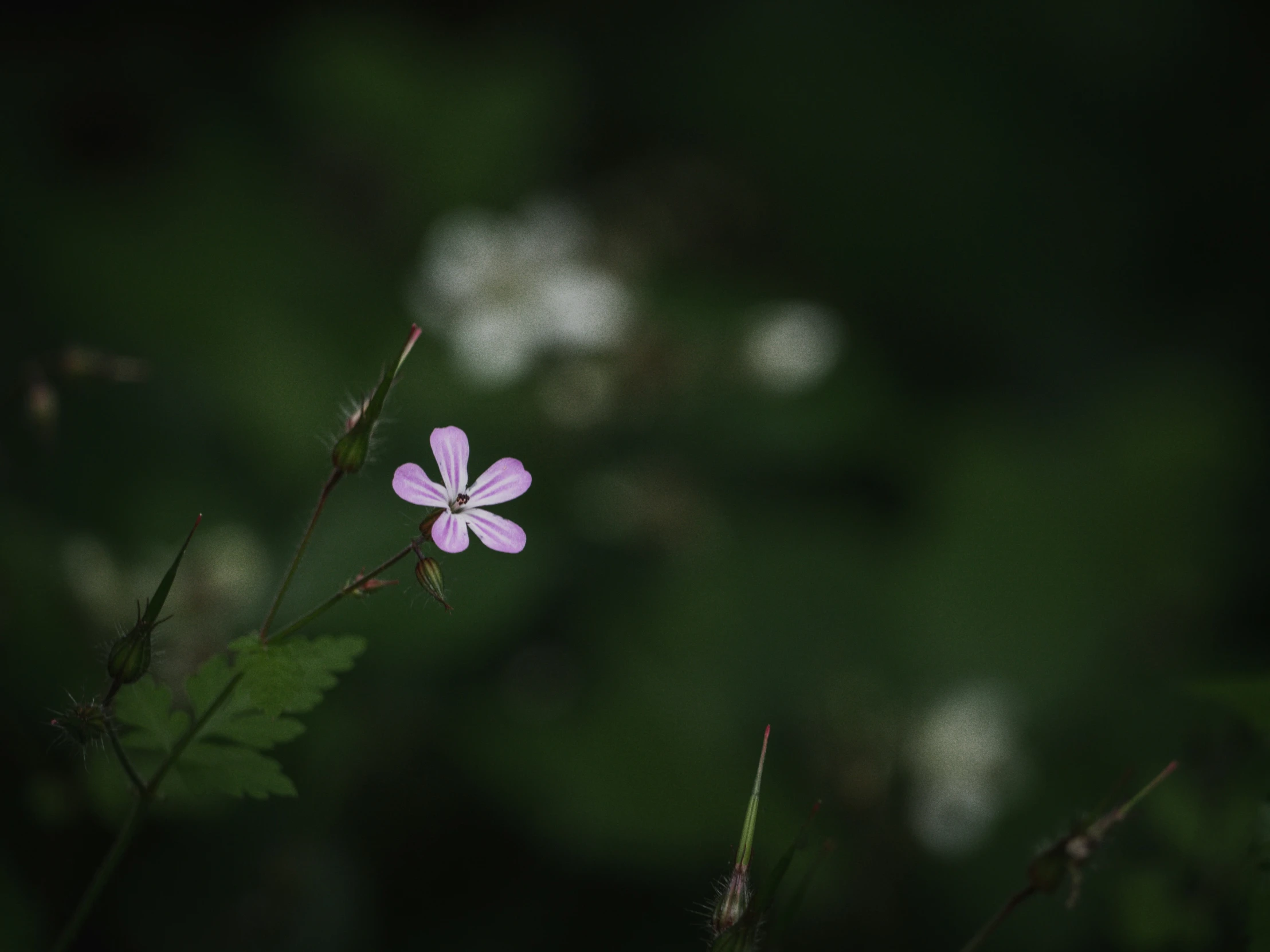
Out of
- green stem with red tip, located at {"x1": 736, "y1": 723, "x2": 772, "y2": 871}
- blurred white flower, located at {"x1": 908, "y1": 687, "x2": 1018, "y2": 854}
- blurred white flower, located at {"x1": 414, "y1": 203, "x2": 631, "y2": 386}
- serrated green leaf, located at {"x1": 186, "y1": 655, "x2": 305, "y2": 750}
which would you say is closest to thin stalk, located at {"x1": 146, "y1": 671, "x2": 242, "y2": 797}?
serrated green leaf, located at {"x1": 186, "y1": 655, "x2": 305, "y2": 750}

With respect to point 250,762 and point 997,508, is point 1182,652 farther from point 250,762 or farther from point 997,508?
point 250,762

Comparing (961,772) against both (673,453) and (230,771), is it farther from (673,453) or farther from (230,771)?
(230,771)

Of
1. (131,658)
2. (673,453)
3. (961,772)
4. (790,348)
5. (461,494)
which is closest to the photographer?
(131,658)

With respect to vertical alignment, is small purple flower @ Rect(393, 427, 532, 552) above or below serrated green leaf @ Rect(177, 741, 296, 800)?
above

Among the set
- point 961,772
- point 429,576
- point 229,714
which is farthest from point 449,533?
point 961,772

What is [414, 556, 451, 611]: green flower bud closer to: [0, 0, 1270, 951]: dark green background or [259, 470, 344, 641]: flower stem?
[259, 470, 344, 641]: flower stem

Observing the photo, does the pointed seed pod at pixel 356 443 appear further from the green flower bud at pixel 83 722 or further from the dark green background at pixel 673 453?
the dark green background at pixel 673 453
